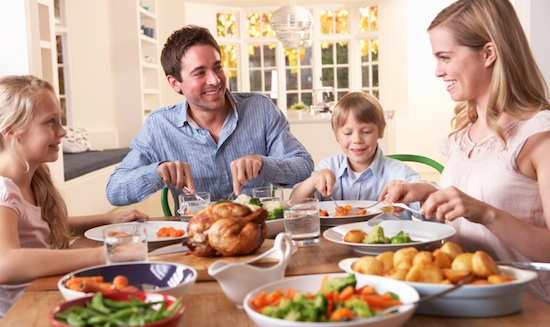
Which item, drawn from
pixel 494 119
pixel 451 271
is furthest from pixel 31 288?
pixel 494 119

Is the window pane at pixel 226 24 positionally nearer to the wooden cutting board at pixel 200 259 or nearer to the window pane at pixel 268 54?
the window pane at pixel 268 54


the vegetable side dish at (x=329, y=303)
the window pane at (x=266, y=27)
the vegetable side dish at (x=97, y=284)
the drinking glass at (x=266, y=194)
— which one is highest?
the window pane at (x=266, y=27)

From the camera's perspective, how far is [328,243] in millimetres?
1742

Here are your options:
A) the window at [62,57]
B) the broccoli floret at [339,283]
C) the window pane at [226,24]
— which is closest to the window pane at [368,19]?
the window pane at [226,24]

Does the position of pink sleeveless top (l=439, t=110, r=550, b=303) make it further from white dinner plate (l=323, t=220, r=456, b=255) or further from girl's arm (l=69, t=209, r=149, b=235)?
girl's arm (l=69, t=209, r=149, b=235)

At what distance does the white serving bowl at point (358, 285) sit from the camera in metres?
0.90

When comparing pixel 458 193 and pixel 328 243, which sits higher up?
pixel 458 193

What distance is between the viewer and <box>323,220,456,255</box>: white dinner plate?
1532 millimetres

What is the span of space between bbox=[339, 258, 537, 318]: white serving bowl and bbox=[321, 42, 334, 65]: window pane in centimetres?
1103

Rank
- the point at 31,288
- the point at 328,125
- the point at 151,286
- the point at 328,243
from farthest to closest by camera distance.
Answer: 1. the point at 328,125
2. the point at 328,243
3. the point at 31,288
4. the point at 151,286

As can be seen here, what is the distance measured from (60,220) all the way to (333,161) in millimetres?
1118

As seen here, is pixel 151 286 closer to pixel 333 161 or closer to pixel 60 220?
pixel 60 220

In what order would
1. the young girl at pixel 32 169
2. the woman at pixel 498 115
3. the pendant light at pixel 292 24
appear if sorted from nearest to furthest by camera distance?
the woman at pixel 498 115
the young girl at pixel 32 169
the pendant light at pixel 292 24

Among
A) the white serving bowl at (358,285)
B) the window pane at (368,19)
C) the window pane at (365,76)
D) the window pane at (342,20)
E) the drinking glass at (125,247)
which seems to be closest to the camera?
the white serving bowl at (358,285)
